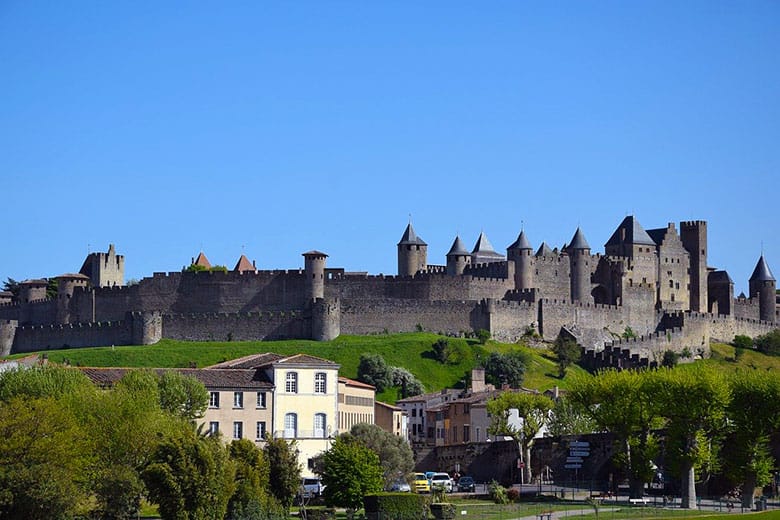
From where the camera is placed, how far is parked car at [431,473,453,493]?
65.7 meters

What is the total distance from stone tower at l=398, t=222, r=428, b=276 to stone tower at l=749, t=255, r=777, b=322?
32.3 meters

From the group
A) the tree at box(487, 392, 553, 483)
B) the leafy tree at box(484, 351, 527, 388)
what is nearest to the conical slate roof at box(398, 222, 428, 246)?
the leafy tree at box(484, 351, 527, 388)

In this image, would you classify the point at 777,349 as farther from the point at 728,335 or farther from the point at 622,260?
the point at 622,260

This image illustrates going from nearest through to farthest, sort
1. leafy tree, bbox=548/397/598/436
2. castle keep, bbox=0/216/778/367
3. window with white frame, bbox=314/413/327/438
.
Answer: window with white frame, bbox=314/413/327/438 < leafy tree, bbox=548/397/598/436 < castle keep, bbox=0/216/778/367

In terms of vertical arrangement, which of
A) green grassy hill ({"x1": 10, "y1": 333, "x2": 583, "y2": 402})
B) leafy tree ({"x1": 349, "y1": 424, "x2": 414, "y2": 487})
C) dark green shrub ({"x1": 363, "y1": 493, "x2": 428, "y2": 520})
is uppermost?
green grassy hill ({"x1": 10, "y1": 333, "x2": 583, "y2": 402})

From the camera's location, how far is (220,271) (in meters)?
122

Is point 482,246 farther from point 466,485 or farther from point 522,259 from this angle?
point 466,485

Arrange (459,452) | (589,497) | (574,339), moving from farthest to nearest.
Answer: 1. (574,339)
2. (459,452)
3. (589,497)

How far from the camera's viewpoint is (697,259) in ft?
434

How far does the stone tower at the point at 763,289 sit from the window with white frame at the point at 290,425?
243 ft

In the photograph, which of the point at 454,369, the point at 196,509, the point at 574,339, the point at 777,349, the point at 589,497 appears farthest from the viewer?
the point at 777,349

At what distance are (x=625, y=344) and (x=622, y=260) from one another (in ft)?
40.0

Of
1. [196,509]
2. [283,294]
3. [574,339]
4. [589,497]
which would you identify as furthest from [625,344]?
[196,509]

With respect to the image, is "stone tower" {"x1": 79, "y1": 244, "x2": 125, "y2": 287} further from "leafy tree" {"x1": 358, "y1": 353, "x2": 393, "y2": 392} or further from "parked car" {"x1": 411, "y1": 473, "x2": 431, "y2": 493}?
"parked car" {"x1": 411, "y1": 473, "x2": 431, "y2": 493}
